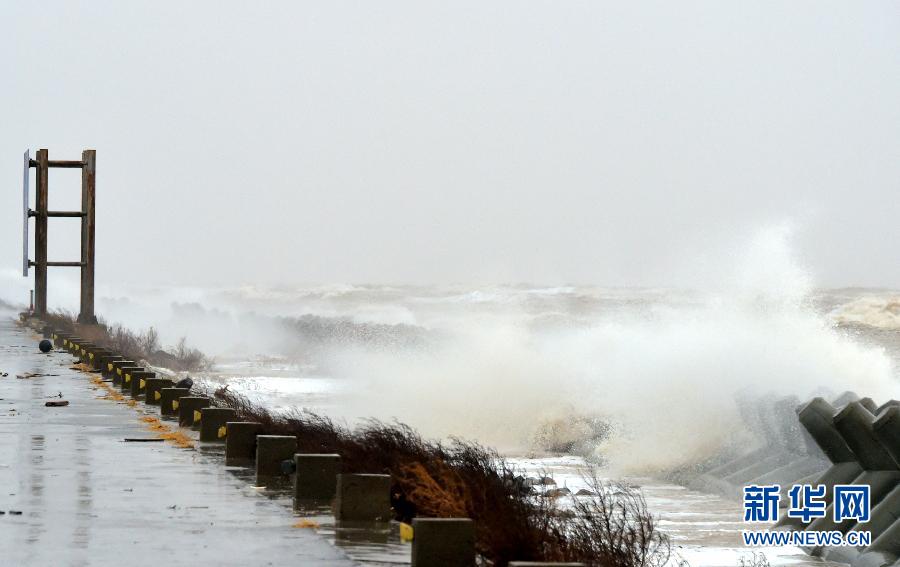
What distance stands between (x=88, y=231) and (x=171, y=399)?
36.8 m

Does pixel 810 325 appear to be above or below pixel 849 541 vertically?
above

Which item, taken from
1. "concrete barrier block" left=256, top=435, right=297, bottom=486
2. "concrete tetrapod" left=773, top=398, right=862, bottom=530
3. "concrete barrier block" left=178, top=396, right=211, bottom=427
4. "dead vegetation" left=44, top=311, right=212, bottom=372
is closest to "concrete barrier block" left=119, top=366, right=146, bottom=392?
"concrete barrier block" left=178, top=396, right=211, bottom=427

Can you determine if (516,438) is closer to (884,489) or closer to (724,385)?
(724,385)

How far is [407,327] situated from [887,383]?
60555 millimetres

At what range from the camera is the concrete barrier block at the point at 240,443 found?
16547 millimetres

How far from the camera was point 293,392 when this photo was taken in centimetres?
5228

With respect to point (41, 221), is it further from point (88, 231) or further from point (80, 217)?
point (88, 231)

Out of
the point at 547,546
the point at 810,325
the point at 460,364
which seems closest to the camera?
the point at 547,546

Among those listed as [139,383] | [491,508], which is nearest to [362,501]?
[491,508]

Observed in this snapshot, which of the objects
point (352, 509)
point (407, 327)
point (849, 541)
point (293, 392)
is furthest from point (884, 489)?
point (407, 327)

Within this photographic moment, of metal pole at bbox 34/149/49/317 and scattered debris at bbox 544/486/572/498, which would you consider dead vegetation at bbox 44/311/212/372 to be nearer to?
metal pole at bbox 34/149/49/317

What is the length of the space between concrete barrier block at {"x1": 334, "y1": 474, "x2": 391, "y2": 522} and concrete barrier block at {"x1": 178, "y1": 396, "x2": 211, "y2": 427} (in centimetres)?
932

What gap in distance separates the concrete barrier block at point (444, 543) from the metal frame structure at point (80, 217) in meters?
50.0

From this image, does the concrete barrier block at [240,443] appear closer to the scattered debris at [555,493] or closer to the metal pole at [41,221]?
the scattered debris at [555,493]
